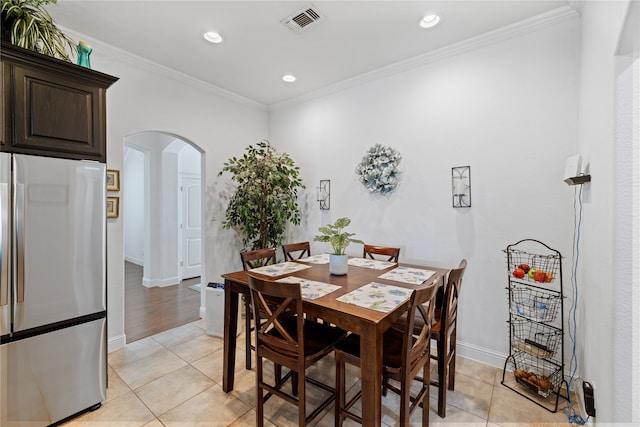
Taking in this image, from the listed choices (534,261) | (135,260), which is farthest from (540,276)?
(135,260)

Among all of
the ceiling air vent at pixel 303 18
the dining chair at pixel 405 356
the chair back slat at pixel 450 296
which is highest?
the ceiling air vent at pixel 303 18

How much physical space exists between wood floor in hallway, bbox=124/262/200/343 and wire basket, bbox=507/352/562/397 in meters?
3.48

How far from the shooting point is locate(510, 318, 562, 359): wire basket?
210cm

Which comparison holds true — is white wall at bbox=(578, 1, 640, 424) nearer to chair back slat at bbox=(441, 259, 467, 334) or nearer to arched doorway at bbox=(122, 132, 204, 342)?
chair back slat at bbox=(441, 259, 467, 334)

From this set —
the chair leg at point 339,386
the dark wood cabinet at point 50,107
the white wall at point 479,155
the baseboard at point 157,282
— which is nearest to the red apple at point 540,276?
the white wall at point 479,155

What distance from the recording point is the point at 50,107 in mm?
1820

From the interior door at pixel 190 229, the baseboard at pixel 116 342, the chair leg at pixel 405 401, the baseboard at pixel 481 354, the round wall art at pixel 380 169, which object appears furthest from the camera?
the interior door at pixel 190 229

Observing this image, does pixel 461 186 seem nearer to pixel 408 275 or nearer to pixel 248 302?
pixel 408 275

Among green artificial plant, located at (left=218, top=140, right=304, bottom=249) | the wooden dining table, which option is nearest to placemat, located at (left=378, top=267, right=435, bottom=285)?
the wooden dining table

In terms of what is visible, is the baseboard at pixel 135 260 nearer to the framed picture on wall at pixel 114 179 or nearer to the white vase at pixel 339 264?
the framed picture on wall at pixel 114 179

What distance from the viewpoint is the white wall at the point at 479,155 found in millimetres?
2277

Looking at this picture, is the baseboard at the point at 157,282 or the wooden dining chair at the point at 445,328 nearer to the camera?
the wooden dining chair at the point at 445,328

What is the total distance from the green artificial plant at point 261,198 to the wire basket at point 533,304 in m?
2.54

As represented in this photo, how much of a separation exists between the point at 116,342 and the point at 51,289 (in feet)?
4.36
